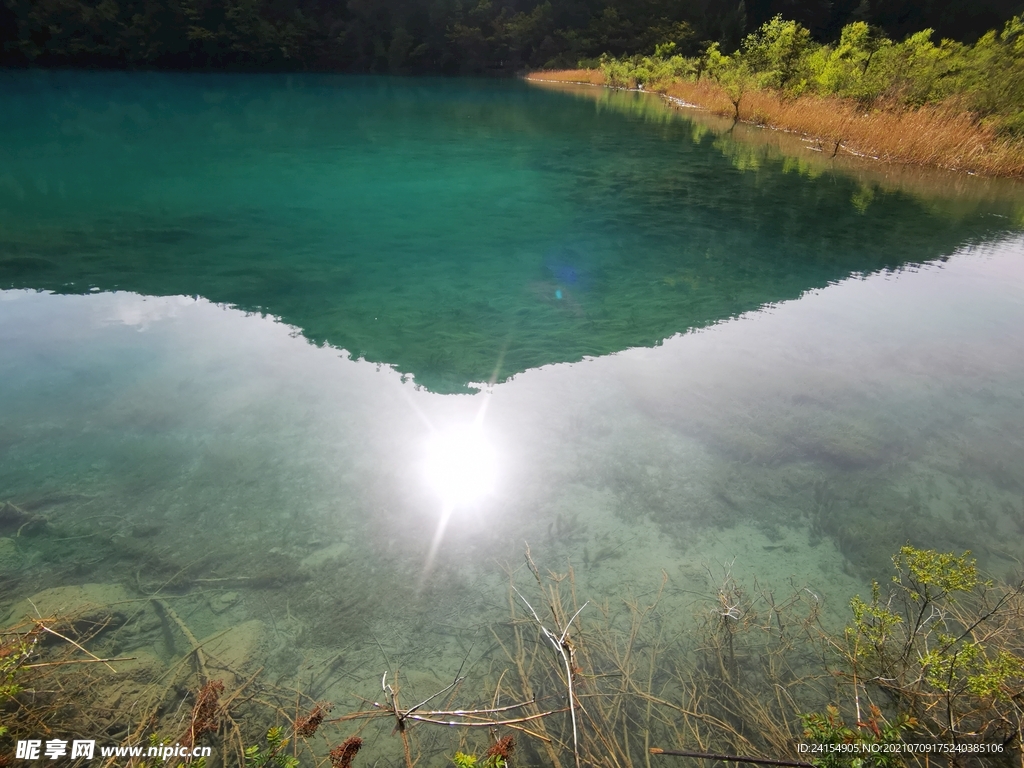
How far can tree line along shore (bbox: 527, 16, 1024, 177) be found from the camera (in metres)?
10.9

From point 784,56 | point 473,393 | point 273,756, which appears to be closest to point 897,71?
point 784,56

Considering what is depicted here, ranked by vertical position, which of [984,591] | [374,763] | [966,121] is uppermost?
[966,121]

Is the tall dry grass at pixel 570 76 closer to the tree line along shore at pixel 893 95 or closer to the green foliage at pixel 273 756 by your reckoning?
the tree line along shore at pixel 893 95

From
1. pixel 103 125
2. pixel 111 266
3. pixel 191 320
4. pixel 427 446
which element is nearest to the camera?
pixel 427 446

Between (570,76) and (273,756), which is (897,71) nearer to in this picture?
(273,756)

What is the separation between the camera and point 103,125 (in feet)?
44.0

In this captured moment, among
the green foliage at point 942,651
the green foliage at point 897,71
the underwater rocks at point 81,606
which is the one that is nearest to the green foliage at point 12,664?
the underwater rocks at point 81,606

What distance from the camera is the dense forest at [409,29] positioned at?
2748cm

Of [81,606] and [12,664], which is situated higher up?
[12,664]

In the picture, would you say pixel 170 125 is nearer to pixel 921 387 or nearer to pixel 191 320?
pixel 191 320

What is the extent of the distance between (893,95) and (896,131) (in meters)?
1.98

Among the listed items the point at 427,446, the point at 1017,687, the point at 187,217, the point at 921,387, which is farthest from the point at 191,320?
the point at 921,387

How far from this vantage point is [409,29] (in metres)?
37.6

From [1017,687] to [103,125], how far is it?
18086mm
